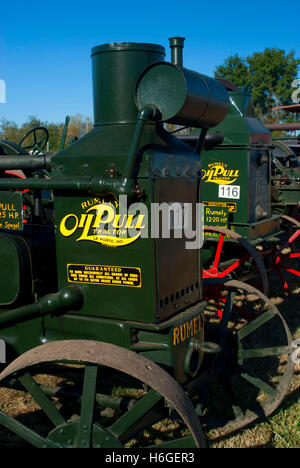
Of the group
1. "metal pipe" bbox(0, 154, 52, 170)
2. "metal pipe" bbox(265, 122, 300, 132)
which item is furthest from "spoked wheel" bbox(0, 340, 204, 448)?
"metal pipe" bbox(265, 122, 300, 132)

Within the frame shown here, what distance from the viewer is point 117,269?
2.29m

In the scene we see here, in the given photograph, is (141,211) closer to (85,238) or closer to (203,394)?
(85,238)

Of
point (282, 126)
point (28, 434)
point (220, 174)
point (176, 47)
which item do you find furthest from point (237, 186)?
point (282, 126)

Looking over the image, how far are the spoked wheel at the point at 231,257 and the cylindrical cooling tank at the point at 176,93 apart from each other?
81.0 inches

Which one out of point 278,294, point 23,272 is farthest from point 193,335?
point 278,294

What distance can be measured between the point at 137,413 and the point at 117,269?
2.14 ft

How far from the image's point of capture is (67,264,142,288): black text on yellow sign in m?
2.25

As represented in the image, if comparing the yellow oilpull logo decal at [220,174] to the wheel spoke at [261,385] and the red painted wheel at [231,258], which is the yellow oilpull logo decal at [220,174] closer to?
the red painted wheel at [231,258]

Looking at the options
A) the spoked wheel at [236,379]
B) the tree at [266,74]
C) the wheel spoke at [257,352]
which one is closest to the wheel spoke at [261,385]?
the spoked wheel at [236,379]

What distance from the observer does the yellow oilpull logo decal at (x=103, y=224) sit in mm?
2215

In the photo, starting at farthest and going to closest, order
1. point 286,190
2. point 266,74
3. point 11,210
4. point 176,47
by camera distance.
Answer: point 266,74 → point 286,190 → point 176,47 → point 11,210

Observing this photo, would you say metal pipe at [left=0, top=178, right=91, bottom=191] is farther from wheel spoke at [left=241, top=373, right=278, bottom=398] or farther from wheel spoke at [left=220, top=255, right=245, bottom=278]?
wheel spoke at [left=220, top=255, right=245, bottom=278]

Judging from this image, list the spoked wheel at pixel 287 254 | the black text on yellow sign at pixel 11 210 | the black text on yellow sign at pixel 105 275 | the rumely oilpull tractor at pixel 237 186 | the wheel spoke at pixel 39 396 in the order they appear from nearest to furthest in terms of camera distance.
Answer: the wheel spoke at pixel 39 396, the black text on yellow sign at pixel 105 275, the black text on yellow sign at pixel 11 210, the rumely oilpull tractor at pixel 237 186, the spoked wheel at pixel 287 254

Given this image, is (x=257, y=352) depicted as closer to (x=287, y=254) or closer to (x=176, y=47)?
(x=176, y=47)
